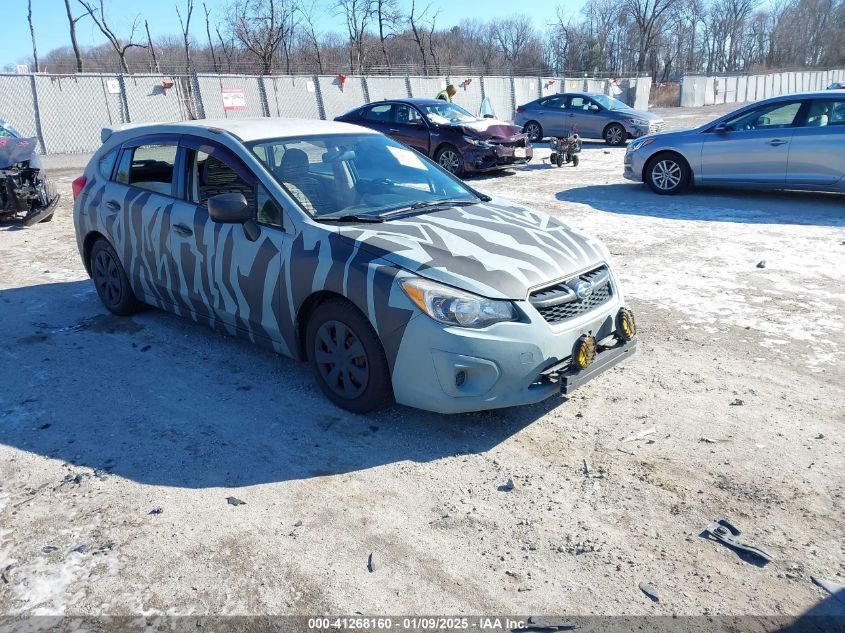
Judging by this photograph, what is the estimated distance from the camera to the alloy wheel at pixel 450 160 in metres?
14.6

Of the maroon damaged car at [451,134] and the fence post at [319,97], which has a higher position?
the fence post at [319,97]

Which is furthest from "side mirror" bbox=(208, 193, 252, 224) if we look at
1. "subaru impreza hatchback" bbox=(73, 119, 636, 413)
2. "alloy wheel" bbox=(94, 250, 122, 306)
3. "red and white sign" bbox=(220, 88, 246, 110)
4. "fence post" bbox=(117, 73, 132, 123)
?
"red and white sign" bbox=(220, 88, 246, 110)

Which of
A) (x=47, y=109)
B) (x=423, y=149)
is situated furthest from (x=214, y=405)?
(x=47, y=109)

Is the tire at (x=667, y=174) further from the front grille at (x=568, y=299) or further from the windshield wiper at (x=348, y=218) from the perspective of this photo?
the windshield wiper at (x=348, y=218)

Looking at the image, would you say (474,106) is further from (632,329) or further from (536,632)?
(536,632)

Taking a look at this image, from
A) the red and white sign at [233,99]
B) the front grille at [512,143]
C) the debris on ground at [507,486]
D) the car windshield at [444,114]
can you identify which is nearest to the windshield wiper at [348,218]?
the debris on ground at [507,486]

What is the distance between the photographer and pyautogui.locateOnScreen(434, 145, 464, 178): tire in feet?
47.5

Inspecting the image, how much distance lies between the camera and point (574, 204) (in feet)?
37.4

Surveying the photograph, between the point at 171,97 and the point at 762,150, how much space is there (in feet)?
58.7

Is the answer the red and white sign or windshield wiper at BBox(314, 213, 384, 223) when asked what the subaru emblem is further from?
the red and white sign

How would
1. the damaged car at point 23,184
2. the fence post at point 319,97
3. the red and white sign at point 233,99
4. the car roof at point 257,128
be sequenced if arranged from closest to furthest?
the car roof at point 257,128 → the damaged car at point 23,184 → the red and white sign at point 233,99 → the fence post at point 319,97

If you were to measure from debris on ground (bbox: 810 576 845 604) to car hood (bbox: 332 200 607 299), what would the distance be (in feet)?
6.07

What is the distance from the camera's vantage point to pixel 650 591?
2.80 m

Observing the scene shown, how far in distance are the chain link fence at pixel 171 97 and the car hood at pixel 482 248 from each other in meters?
18.2
